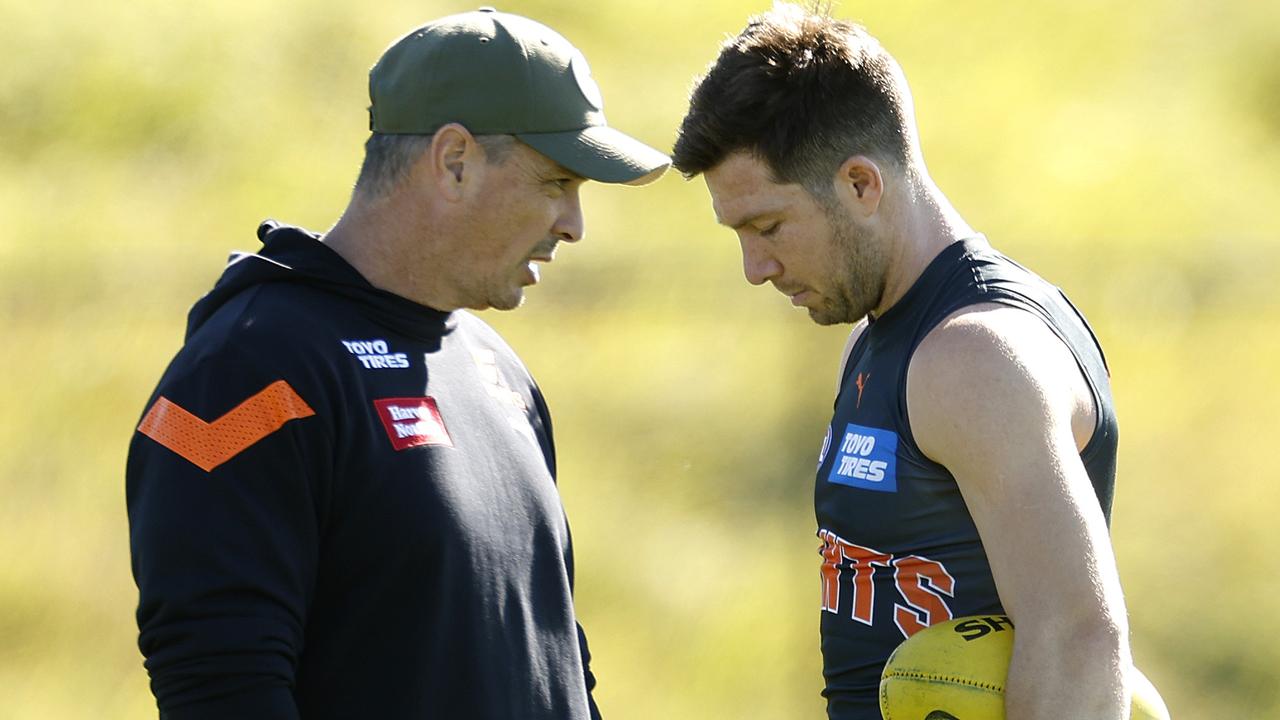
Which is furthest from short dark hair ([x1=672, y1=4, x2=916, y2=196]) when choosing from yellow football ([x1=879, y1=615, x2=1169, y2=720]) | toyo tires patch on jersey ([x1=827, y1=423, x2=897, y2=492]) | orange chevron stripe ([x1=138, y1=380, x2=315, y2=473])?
orange chevron stripe ([x1=138, y1=380, x2=315, y2=473])

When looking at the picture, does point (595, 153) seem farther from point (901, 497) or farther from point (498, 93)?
point (901, 497)

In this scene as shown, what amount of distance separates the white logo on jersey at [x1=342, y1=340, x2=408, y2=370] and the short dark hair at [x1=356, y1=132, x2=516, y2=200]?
12.2 inches

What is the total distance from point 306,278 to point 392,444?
38 centimetres

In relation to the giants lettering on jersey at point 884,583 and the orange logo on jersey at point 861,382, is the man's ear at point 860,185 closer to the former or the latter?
the orange logo on jersey at point 861,382

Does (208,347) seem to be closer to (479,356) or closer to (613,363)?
(479,356)

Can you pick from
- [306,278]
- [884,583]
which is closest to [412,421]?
[306,278]

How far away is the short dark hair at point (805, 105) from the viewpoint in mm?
2773

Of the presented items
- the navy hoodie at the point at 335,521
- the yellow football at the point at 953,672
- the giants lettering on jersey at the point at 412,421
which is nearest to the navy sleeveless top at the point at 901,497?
the yellow football at the point at 953,672

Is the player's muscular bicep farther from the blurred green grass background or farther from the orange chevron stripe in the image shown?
the blurred green grass background

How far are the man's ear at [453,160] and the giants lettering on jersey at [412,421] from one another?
413mm

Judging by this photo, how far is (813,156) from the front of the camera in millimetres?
2777

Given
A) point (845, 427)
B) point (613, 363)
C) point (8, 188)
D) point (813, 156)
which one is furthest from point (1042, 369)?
point (8, 188)

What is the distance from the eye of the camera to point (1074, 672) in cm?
229

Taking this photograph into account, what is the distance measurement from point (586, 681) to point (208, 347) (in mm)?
1110
